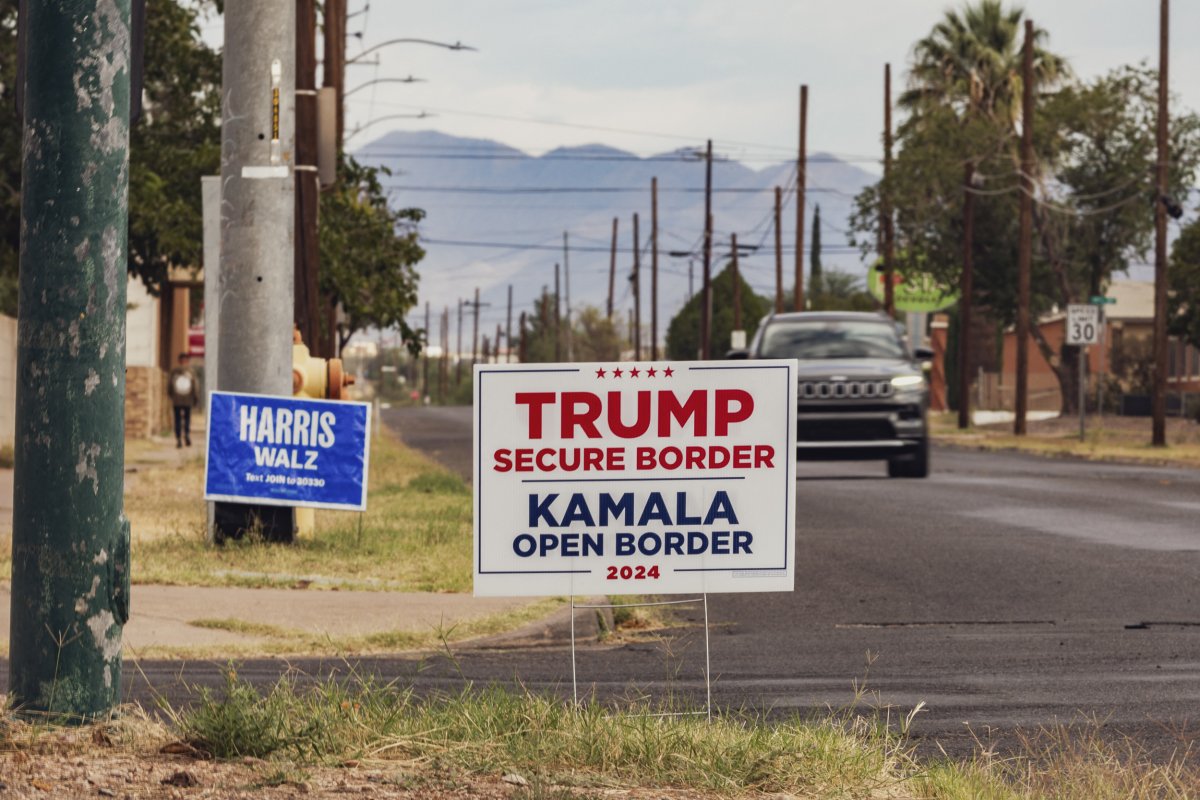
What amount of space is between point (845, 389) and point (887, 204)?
36.1 m

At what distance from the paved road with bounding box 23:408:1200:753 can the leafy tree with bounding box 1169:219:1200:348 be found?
3322cm

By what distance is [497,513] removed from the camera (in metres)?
6.55

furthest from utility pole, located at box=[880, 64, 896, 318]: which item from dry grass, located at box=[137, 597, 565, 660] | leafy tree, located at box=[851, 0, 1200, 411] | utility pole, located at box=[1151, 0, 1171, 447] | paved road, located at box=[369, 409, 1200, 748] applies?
dry grass, located at box=[137, 597, 565, 660]

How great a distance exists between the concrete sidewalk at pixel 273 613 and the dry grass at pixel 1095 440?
2393cm

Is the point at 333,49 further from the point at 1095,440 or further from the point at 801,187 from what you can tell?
the point at 801,187

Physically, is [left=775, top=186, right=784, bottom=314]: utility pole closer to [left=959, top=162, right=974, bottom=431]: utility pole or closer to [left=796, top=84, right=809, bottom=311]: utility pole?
[left=796, top=84, right=809, bottom=311]: utility pole

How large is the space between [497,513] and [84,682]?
56.7 inches

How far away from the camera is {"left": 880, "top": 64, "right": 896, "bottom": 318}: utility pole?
188 ft

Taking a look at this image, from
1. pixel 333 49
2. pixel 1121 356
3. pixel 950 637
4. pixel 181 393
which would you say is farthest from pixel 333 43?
pixel 1121 356

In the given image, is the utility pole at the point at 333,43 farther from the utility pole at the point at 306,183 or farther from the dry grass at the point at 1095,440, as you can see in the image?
the dry grass at the point at 1095,440

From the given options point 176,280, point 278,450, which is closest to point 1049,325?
point 176,280

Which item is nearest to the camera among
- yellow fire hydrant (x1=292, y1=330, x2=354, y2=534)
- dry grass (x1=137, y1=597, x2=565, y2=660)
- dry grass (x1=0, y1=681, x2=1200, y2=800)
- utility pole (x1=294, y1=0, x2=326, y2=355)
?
dry grass (x1=0, y1=681, x2=1200, y2=800)

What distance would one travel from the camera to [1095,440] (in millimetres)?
42938

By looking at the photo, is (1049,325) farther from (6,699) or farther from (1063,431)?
(6,699)
